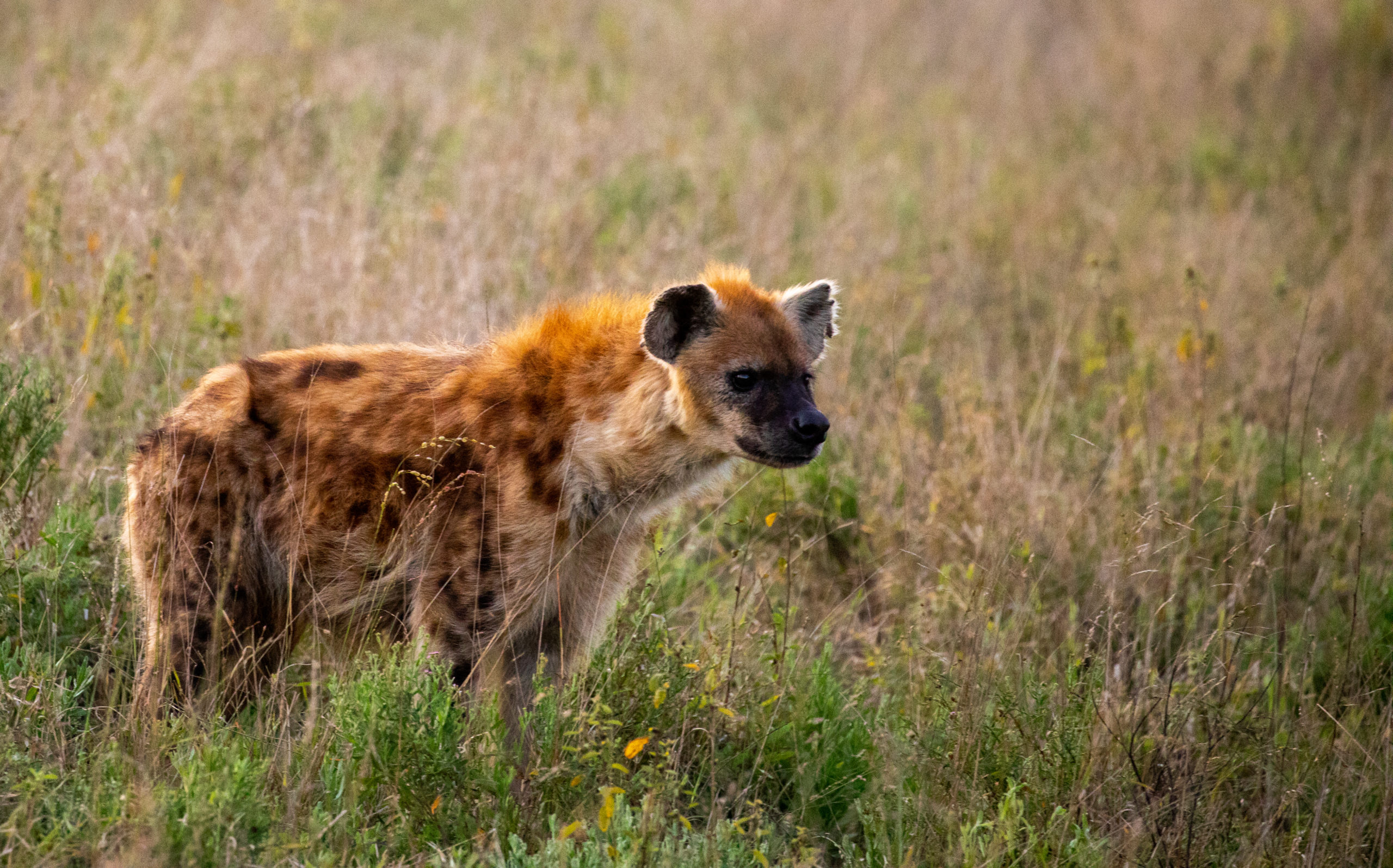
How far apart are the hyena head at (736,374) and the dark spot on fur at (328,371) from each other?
39.8 inches

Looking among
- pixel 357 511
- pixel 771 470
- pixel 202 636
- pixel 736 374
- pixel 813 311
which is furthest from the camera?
pixel 771 470

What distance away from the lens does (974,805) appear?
12.8 ft

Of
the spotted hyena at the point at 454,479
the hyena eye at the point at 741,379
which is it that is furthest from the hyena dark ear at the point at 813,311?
the hyena eye at the point at 741,379

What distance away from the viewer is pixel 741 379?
440 centimetres

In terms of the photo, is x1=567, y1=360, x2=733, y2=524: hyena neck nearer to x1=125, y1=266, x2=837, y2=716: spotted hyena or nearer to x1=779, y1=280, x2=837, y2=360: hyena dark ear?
x1=125, y1=266, x2=837, y2=716: spotted hyena

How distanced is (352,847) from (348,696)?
0.41m

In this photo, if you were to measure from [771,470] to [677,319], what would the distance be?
66.8 inches

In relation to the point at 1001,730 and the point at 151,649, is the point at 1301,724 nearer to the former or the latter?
the point at 1001,730

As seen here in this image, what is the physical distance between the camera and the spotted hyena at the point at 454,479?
410 cm

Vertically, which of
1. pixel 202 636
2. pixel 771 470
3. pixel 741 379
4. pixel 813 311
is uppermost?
pixel 813 311

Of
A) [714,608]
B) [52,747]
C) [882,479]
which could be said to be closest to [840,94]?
[882,479]

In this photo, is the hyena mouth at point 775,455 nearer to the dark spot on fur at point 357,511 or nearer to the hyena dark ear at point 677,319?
the hyena dark ear at point 677,319

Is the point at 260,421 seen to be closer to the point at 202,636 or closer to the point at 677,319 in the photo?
the point at 202,636

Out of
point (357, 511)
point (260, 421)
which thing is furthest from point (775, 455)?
point (260, 421)
